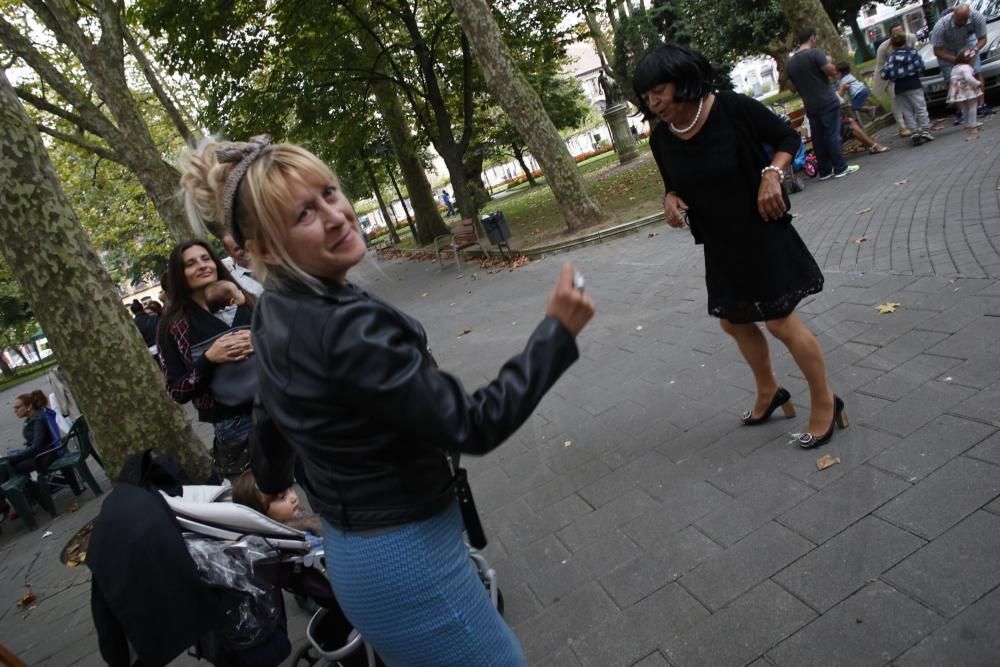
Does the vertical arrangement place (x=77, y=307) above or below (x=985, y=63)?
above

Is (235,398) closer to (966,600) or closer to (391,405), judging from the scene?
(391,405)

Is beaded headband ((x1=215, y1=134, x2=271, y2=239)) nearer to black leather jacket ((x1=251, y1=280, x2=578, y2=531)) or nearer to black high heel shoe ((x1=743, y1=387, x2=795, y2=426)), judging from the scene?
black leather jacket ((x1=251, y1=280, x2=578, y2=531))

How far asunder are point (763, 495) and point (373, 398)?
2.55 metres

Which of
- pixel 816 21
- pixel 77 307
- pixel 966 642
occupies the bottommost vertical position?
pixel 966 642

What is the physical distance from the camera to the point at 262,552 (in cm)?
238

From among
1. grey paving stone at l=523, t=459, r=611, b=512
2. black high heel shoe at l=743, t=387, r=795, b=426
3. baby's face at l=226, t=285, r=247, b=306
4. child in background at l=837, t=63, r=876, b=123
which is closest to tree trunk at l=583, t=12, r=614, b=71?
child in background at l=837, t=63, r=876, b=123

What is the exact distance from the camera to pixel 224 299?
3.56 meters

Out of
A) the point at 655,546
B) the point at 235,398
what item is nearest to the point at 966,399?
the point at 655,546

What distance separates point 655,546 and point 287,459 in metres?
1.91

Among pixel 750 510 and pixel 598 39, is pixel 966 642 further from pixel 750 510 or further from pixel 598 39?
pixel 598 39

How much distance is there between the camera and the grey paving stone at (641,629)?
8.29ft

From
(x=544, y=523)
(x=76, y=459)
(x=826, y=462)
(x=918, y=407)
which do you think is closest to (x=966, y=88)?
(x=918, y=407)

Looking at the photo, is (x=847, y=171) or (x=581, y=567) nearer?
(x=581, y=567)

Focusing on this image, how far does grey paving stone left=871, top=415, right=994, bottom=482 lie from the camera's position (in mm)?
2963
